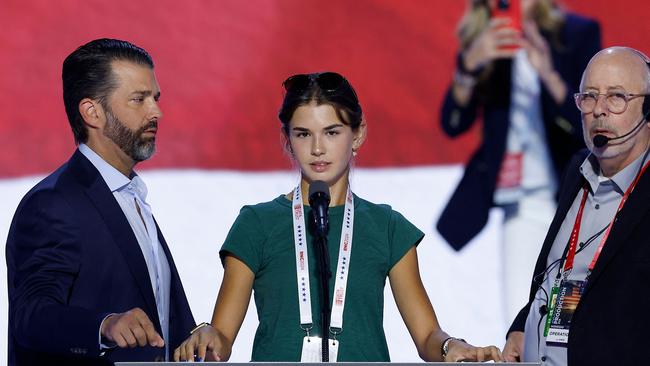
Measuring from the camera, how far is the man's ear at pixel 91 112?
11.0ft

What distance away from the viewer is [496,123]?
507 centimetres

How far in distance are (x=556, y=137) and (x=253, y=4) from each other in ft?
4.95

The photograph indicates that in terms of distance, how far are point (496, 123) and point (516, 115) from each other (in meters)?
0.10

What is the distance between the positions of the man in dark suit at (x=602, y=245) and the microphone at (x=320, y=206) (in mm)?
806

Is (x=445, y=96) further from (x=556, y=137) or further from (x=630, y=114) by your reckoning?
(x=630, y=114)

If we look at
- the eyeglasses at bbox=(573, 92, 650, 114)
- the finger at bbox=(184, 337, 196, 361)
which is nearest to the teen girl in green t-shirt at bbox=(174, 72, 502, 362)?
the finger at bbox=(184, 337, 196, 361)

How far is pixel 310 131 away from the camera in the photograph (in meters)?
3.16

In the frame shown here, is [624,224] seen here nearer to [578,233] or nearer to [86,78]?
[578,233]

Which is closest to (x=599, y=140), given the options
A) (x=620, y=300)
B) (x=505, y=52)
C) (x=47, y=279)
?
(x=620, y=300)

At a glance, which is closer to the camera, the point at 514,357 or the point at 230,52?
the point at 514,357

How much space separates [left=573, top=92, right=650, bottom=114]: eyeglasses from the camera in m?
3.26

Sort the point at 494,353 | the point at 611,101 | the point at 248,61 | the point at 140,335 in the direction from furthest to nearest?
the point at 248,61, the point at 611,101, the point at 494,353, the point at 140,335

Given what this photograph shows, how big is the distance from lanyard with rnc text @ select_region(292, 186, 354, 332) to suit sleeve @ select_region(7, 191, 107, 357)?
545mm

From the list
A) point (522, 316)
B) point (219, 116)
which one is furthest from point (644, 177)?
point (219, 116)
